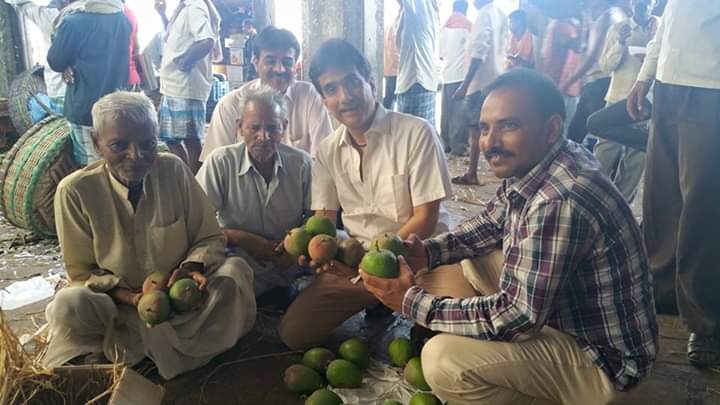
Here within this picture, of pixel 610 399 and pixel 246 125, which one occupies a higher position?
pixel 246 125

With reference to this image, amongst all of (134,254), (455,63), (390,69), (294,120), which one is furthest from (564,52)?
(134,254)

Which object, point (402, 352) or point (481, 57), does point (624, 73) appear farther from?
point (402, 352)

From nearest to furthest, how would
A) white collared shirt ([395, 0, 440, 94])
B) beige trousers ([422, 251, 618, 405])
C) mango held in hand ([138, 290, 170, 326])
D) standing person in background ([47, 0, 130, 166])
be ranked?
beige trousers ([422, 251, 618, 405]), mango held in hand ([138, 290, 170, 326]), standing person in background ([47, 0, 130, 166]), white collared shirt ([395, 0, 440, 94])

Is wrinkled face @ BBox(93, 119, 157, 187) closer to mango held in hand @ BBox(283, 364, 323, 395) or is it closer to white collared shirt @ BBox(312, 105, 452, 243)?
white collared shirt @ BBox(312, 105, 452, 243)

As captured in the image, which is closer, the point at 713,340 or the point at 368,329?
the point at 713,340

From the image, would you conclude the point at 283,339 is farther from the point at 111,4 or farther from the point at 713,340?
the point at 111,4

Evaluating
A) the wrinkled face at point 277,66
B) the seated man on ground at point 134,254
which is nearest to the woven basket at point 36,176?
the wrinkled face at point 277,66

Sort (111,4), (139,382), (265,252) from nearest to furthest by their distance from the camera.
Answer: (139,382) → (265,252) → (111,4)

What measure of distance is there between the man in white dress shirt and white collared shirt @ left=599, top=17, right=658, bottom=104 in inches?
61.5

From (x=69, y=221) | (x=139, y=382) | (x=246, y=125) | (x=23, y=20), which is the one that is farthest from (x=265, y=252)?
(x=23, y=20)

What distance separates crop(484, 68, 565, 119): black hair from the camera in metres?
1.90

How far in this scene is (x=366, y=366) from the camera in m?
2.73

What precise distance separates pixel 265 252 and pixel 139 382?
136 cm

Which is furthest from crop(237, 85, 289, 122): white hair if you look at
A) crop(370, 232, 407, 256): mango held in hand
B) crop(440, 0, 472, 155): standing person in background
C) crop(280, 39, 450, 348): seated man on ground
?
crop(440, 0, 472, 155): standing person in background
